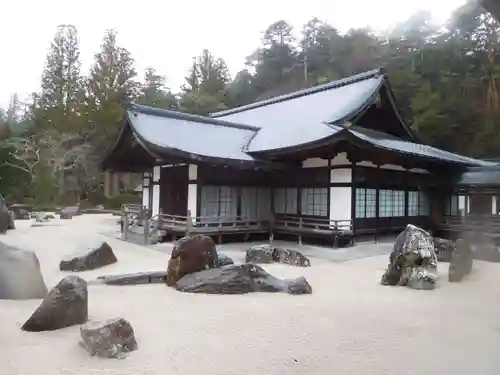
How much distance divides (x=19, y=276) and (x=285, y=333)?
4011 millimetres

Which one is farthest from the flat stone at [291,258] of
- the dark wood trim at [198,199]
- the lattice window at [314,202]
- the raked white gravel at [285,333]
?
the lattice window at [314,202]

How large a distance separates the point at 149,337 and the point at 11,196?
106 ft

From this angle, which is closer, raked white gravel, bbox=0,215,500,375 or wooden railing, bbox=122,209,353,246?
raked white gravel, bbox=0,215,500,375

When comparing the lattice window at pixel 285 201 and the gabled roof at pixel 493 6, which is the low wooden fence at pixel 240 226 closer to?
the lattice window at pixel 285 201

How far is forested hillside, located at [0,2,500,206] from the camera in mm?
27766

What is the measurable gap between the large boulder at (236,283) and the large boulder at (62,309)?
2028 mm

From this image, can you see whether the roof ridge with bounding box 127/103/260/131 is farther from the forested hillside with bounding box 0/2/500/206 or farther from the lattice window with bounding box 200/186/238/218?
the forested hillside with bounding box 0/2/500/206

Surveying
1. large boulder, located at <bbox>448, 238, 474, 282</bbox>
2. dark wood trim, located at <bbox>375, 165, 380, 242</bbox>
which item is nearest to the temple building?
large boulder, located at <bbox>448, 238, 474, 282</bbox>

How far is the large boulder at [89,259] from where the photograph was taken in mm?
8557

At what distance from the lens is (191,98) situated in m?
40.8

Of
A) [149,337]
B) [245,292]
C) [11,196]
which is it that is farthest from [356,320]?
[11,196]

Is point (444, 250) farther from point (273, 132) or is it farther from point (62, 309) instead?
point (62, 309)

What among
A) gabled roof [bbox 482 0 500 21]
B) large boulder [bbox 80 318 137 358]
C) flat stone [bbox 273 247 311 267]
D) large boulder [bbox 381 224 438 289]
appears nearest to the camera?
gabled roof [bbox 482 0 500 21]

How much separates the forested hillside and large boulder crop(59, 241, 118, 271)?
2275 cm
